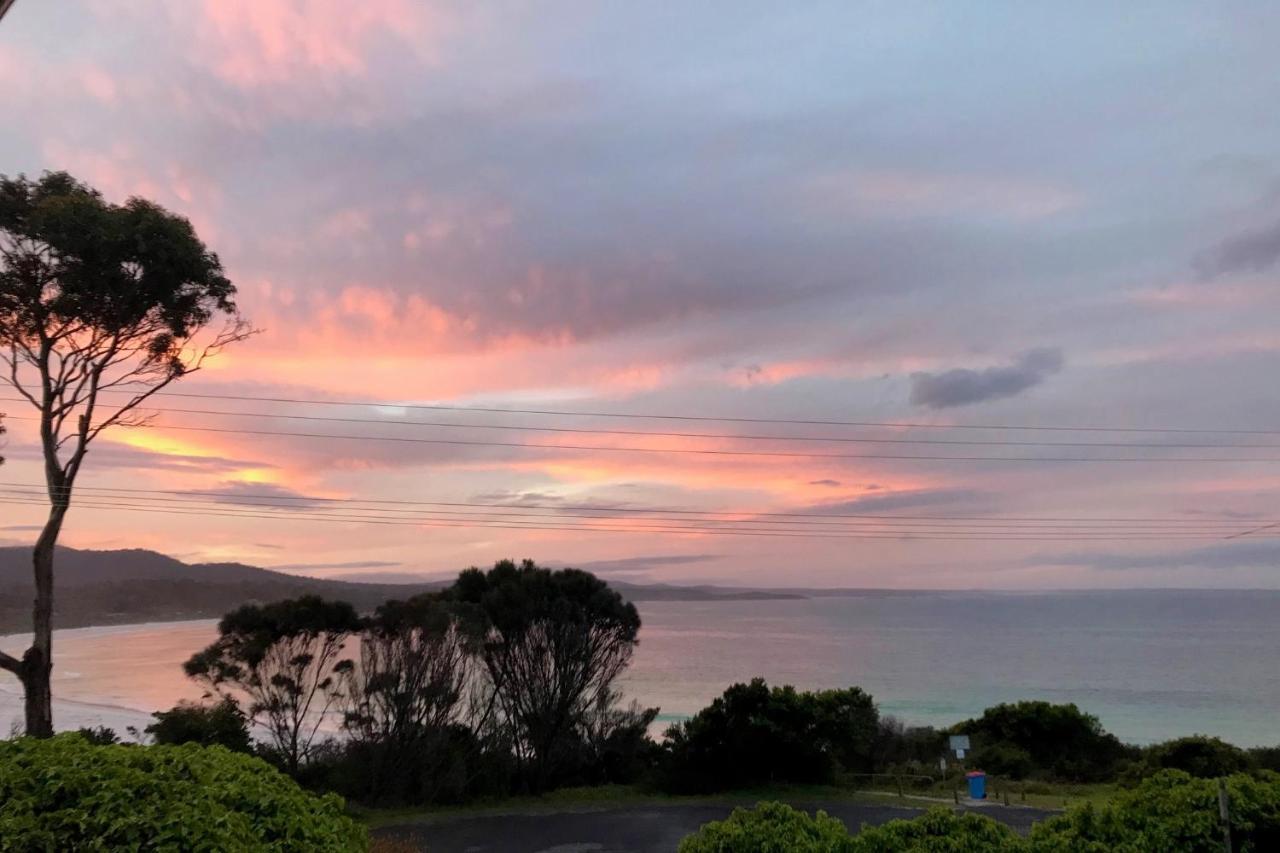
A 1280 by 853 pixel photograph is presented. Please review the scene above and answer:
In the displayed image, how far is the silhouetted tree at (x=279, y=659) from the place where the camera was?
60.4 feet

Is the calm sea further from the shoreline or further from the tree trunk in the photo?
the tree trunk

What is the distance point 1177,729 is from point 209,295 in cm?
5576

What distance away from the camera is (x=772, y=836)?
7137 mm

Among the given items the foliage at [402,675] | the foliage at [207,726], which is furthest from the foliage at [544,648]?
the foliage at [207,726]

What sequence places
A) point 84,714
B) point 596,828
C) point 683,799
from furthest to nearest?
point 84,714 < point 683,799 < point 596,828

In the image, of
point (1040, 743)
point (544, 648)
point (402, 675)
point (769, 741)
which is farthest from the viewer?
point (1040, 743)

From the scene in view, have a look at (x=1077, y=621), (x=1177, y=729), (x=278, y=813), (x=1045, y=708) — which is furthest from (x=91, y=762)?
(x=1077, y=621)

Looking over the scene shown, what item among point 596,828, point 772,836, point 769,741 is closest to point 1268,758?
point 769,741

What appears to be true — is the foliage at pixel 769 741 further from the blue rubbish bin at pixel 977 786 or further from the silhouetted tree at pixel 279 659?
the silhouetted tree at pixel 279 659

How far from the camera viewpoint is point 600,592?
76.0 feet

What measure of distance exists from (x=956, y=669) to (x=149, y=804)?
285 ft

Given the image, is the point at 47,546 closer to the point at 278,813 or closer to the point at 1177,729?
the point at 278,813

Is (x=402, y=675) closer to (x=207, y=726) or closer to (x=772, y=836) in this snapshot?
(x=207, y=726)

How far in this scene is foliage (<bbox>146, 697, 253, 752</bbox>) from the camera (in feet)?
55.6
